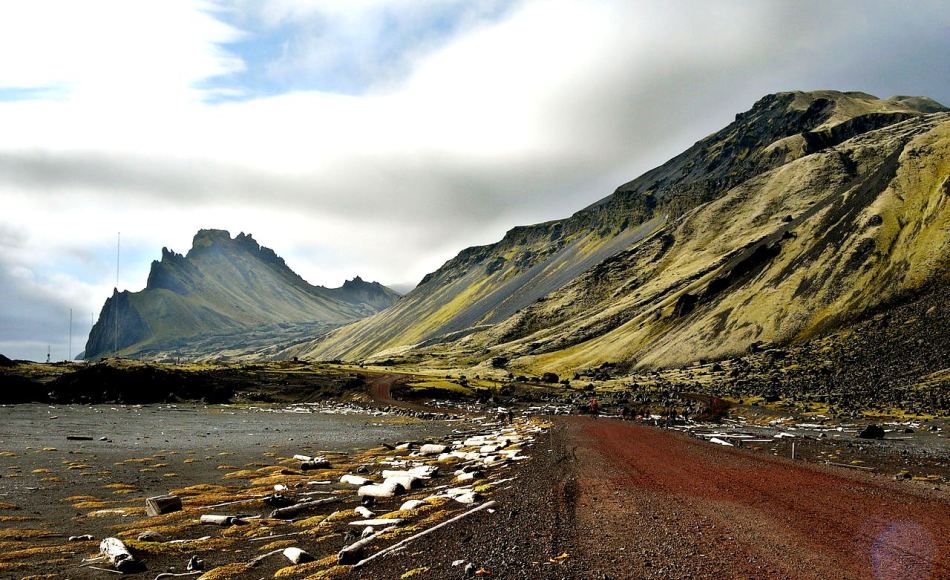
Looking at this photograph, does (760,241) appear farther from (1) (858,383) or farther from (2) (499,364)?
(1) (858,383)

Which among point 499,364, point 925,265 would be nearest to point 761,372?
point 925,265

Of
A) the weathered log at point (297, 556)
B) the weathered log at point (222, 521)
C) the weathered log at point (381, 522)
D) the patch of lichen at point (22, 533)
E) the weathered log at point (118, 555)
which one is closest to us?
the weathered log at point (118, 555)

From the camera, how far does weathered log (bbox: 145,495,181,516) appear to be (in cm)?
1820

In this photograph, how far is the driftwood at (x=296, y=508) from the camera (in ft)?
59.7

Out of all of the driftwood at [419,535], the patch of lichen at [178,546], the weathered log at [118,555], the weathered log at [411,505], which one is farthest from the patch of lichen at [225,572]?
the weathered log at [411,505]

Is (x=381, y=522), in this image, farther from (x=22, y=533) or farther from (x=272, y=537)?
(x=22, y=533)

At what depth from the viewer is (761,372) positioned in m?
105

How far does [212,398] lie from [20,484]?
3445 inches

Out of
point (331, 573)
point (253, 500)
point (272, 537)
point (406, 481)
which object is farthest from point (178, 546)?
point (406, 481)

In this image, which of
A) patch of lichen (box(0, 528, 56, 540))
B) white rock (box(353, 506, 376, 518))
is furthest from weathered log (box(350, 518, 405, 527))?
patch of lichen (box(0, 528, 56, 540))

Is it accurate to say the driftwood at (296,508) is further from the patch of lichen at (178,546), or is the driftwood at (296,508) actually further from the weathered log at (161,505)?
the weathered log at (161,505)

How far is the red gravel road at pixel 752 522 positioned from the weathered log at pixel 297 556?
21.4ft

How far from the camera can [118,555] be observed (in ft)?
43.6

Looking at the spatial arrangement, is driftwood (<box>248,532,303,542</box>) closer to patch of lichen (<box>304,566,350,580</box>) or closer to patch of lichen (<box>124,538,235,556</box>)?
patch of lichen (<box>124,538,235,556</box>)
